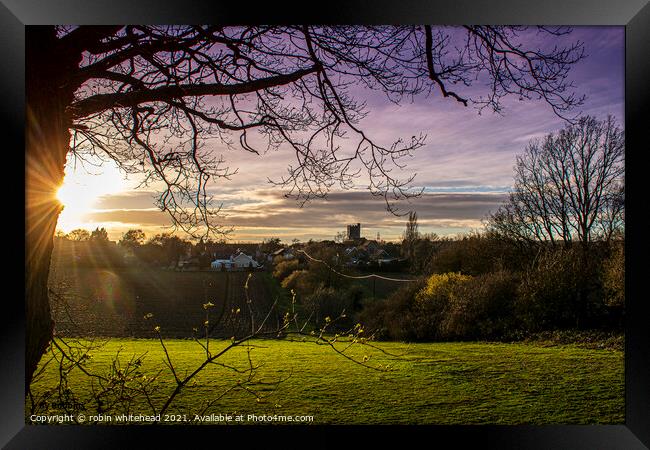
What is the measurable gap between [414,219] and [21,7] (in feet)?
12.8

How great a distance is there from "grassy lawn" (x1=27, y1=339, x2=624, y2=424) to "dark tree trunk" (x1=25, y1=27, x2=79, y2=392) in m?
0.67

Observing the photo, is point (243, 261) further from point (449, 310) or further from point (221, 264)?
point (449, 310)

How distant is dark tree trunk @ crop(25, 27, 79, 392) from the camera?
3.44m

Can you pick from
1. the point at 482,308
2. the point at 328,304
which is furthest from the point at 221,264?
the point at 482,308

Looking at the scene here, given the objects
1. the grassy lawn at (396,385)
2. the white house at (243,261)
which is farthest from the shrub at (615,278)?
the white house at (243,261)

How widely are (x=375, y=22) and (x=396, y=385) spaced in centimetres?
327

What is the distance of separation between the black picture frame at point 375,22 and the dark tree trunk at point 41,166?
8cm

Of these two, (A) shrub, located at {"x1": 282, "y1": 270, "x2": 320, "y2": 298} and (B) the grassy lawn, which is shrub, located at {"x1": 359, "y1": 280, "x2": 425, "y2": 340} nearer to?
(B) the grassy lawn

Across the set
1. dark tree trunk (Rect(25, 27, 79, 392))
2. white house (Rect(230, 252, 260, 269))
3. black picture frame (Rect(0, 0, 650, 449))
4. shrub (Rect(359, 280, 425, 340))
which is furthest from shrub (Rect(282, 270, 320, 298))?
dark tree trunk (Rect(25, 27, 79, 392))

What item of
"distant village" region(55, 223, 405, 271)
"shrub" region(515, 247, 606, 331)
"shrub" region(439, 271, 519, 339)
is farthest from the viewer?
"shrub" region(439, 271, 519, 339)

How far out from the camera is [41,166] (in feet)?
11.6

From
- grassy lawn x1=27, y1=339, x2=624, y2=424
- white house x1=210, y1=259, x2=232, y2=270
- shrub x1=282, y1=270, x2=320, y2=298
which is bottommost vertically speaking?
grassy lawn x1=27, y1=339, x2=624, y2=424

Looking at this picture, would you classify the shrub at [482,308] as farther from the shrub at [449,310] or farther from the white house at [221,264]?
the white house at [221,264]

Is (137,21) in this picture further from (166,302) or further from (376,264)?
(376,264)
